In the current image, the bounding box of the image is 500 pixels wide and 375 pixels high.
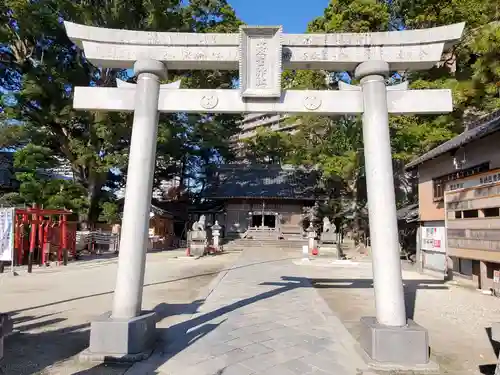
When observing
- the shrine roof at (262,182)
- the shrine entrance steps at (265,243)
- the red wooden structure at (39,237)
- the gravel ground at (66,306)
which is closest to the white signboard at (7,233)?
the gravel ground at (66,306)

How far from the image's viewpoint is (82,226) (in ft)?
76.7

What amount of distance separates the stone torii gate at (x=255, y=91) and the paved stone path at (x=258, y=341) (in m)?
0.55

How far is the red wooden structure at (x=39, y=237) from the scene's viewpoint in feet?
48.3

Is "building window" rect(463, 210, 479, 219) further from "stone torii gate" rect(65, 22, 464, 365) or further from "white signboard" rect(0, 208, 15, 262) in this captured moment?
"white signboard" rect(0, 208, 15, 262)

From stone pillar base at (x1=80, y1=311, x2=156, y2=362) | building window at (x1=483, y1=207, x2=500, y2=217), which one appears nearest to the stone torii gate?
stone pillar base at (x1=80, y1=311, x2=156, y2=362)

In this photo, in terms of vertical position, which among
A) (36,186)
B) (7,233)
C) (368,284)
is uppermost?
(36,186)

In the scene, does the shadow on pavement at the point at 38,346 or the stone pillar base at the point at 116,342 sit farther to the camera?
the stone pillar base at the point at 116,342

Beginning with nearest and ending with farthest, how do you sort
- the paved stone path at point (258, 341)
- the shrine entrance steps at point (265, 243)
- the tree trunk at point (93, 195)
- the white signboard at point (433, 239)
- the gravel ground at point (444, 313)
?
the paved stone path at point (258, 341) → the gravel ground at point (444, 313) → the white signboard at point (433, 239) → the tree trunk at point (93, 195) → the shrine entrance steps at point (265, 243)

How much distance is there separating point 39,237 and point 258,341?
13.6m

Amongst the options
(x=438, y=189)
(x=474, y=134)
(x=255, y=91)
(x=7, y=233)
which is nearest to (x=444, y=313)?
(x=474, y=134)

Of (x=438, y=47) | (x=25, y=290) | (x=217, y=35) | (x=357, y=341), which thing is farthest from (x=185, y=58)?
(x=25, y=290)

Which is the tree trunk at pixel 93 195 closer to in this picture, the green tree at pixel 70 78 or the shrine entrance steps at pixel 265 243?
the green tree at pixel 70 78

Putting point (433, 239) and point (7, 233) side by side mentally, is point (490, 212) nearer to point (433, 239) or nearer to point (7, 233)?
point (433, 239)

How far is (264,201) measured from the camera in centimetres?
3484
